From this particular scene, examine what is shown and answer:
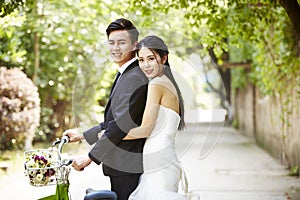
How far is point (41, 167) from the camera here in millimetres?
3549

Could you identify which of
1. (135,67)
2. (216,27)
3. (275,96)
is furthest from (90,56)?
(135,67)

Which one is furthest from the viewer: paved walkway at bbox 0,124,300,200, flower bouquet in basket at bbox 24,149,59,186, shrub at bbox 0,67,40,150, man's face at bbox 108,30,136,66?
shrub at bbox 0,67,40,150

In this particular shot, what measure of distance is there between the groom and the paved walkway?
4.16 feet

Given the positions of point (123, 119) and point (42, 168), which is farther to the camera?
point (123, 119)

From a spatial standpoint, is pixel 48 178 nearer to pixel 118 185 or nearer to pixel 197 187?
pixel 118 185

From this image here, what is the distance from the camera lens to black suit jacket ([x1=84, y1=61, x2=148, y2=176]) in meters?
3.73

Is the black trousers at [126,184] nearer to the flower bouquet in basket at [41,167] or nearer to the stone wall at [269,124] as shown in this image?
the flower bouquet in basket at [41,167]

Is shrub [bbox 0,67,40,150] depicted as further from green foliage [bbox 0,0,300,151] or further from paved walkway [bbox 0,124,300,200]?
paved walkway [bbox 0,124,300,200]

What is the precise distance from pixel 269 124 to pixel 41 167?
1053 centimetres

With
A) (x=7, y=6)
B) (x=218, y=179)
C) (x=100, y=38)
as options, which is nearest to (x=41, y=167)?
(x=7, y=6)

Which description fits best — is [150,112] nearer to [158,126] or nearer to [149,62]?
[158,126]

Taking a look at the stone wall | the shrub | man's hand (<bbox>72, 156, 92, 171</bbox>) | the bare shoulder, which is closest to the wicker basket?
man's hand (<bbox>72, 156, 92, 171</bbox>)

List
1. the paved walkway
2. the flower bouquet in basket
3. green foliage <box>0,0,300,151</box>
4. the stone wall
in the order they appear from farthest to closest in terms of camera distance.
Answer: the stone wall < green foliage <box>0,0,300,151</box> < the paved walkway < the flower bouquet in basket

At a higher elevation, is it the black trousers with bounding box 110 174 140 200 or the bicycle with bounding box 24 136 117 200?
the bicycle with bounding box 24 136 117 200
